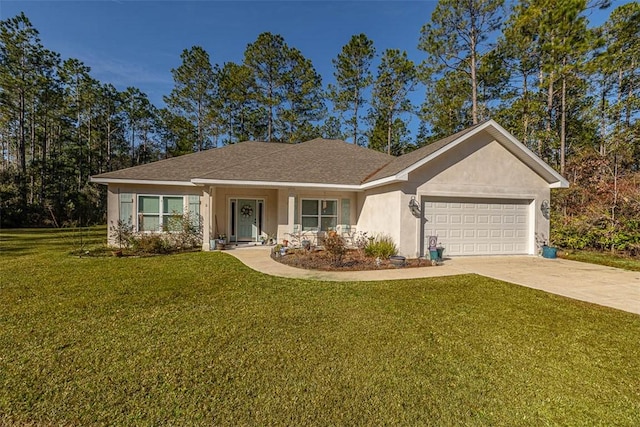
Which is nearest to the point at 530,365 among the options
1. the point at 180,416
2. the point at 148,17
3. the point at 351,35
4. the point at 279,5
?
the point at 180,416

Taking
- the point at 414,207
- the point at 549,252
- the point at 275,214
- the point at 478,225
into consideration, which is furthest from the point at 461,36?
the point at 275,214

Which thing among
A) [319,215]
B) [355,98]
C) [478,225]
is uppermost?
[355,98]

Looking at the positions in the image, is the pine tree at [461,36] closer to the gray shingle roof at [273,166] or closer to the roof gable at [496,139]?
the roof gable at [496,139]

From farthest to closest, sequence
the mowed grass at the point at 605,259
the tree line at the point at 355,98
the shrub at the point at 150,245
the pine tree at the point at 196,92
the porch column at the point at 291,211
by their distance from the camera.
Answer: the pine tree at the point at 196,92
the tree line at the point at 355,98
the porch column at the point at 291,211
the shrub at the point at 150,245
the mowed grass at the point at 605,259

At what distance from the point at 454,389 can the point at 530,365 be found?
3.86ft

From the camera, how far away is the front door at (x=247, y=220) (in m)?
13.4

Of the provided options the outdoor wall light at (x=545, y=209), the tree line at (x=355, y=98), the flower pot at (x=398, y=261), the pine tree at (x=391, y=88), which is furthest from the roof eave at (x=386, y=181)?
the pine tree at (x=391, y=88)

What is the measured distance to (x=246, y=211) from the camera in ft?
44.1

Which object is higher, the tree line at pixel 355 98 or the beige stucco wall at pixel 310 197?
the tree line at pixel 355 98

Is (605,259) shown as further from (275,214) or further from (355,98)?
(355,98)

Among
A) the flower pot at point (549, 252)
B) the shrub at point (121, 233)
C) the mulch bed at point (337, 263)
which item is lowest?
the mulch bed at point (337, 263)

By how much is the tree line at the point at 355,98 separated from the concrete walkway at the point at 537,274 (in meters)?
6.21

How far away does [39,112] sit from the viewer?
28.3 meters

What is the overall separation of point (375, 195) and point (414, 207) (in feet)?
6.82
